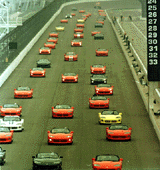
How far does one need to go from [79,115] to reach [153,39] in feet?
33.2

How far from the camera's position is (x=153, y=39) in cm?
3975

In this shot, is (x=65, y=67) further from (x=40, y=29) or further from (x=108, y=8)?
(x=108, y=8)

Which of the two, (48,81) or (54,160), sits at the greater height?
(54,160)

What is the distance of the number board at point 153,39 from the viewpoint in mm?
39344

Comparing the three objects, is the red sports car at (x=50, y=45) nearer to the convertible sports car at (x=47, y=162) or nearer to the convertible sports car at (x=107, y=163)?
the convertible sports car at (x=47, y=162)

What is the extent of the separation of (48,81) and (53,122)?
1836cm

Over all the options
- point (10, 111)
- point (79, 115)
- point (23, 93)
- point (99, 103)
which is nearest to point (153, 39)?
point (79, 115)

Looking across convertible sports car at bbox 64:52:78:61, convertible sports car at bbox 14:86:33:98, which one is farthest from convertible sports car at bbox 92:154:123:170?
convertible sports car at bbox 64:52:78:61

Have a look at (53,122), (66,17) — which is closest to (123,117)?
(53,122)

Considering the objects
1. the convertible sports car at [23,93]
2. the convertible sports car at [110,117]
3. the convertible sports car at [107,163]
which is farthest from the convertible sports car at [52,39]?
the convertible sports car at [107,163]

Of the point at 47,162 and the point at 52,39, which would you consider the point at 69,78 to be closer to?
the point at 47,162

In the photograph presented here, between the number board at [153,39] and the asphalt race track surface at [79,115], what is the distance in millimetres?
4331

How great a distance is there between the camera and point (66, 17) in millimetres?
133000

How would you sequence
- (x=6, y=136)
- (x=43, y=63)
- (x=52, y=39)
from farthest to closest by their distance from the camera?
(x=52, y=39) < (x=43, y=63) < (x=6, y=136)
